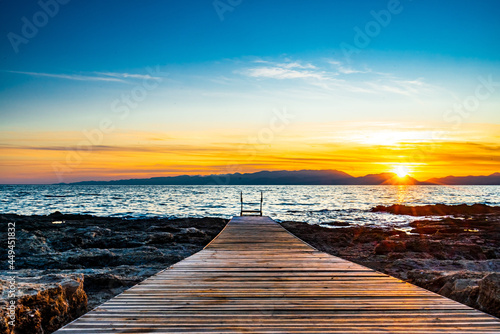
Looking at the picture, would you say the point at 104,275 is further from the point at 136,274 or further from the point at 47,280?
the point at 47,280

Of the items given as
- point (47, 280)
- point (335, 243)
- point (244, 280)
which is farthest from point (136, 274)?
point (335, 243)

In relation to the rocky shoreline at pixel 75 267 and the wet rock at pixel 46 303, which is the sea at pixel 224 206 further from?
the wet rock at pixel 46 303

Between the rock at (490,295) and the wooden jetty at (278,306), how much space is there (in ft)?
2.85

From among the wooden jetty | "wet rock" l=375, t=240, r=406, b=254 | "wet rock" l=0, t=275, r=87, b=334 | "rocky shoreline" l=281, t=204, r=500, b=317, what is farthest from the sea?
"wet rock" l=0, t=275, r=87, b=334

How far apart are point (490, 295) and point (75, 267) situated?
1116 cm

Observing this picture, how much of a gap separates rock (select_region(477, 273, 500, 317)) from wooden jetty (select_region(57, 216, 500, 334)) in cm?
87

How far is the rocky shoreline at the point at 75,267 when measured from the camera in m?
4.67

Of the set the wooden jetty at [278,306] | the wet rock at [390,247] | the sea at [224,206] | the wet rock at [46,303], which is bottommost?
the sea at [224,206]

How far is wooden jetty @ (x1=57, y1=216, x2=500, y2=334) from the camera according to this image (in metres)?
3.48

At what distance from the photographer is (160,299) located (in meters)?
4.44

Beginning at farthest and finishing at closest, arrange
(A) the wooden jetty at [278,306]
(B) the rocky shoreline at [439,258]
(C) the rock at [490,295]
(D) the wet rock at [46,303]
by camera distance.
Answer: (B) the rocky shoreline at [439,258]
(C) the rock at [490,295]
(D) the wet rock at [46,303]
(A) the wooden jetty at [278,306]

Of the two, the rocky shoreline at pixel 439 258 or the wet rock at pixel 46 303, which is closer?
the wet rock at pixel 46 303

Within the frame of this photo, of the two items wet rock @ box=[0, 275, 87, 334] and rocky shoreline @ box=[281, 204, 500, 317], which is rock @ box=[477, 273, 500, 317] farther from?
wet rock @ box=[0, 275, 87, 334]

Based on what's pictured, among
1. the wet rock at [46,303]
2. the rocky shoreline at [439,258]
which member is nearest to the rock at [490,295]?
the rocky shoreline at [439,258]
